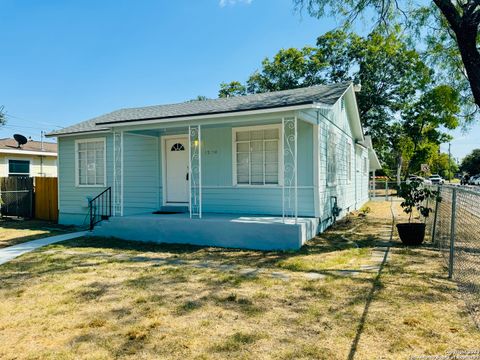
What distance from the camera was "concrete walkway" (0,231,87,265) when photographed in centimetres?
744

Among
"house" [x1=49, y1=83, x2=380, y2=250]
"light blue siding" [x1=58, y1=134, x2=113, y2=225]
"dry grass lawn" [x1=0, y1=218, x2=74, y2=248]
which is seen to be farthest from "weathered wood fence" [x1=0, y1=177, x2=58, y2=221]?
"house" [x1=49, y1=83, x2=380, y2=250]

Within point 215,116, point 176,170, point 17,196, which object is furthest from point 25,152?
point 215,116

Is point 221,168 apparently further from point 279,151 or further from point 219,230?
point 219,230

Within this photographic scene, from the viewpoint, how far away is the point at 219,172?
33.2ft

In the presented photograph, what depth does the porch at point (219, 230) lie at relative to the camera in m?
7.72

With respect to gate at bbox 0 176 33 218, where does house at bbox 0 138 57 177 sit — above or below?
above

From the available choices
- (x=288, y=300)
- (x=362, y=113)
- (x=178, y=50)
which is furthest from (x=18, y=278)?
(x=362, y=113)

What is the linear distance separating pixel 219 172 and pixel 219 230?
2.26 metres

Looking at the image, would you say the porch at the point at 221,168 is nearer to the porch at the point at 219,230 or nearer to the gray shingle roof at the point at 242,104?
the gray shingle roof at the point at 242,104

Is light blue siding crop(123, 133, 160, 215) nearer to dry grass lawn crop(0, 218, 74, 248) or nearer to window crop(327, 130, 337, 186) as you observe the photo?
dry grass lawn crop(0, 218, 74, 248)

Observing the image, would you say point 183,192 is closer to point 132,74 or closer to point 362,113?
point 132,74

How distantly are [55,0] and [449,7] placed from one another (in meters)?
10.5

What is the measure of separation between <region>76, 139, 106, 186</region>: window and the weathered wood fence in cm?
171

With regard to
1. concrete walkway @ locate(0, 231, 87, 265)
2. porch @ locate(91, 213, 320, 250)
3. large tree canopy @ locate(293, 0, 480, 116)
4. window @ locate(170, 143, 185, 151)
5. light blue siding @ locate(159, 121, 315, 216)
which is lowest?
concrete walkway @ locate(0, 231, 87, 265)
